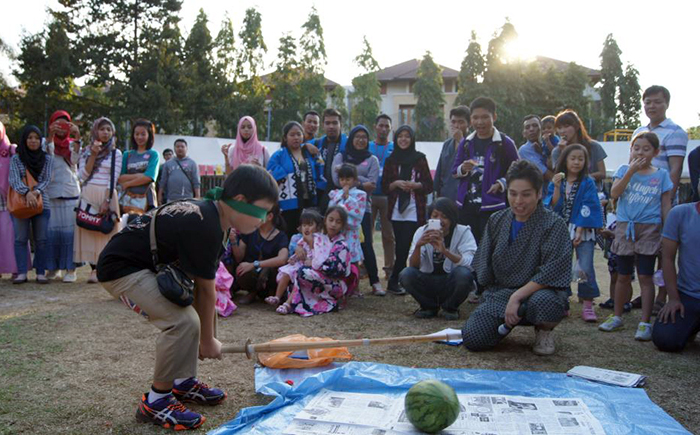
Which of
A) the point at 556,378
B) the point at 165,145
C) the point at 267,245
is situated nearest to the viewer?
the point at 556,378

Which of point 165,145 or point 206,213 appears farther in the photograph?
point 165,145

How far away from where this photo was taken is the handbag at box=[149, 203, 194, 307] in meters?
2.54

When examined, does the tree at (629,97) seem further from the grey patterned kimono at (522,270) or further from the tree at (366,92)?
the grey patterned kimono at (522,270)

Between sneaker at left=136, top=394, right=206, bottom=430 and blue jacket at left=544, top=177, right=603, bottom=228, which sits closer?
sneaker at left=136, top=394, right=206, bottom=430

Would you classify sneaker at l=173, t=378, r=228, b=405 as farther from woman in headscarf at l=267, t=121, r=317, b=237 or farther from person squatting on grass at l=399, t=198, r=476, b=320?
woman in headscarf at l=267, t=121, r=317, b=237

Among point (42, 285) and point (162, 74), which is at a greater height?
point (162, 74)

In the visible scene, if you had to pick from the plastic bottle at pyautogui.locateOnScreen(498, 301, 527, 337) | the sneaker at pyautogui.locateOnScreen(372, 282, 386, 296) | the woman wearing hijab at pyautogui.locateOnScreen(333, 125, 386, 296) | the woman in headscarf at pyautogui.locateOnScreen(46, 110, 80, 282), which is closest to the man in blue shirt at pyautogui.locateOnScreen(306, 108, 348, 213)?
the woman wearing hijab at pyautogui.locateOnScreen(333, 125, 386, 296)

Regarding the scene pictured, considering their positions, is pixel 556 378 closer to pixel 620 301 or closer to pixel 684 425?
pixel 684 425

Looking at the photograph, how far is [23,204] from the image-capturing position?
20.0ft

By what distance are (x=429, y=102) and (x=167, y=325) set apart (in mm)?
30923

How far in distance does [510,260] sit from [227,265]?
2.93 metres

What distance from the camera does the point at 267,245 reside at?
557 cm

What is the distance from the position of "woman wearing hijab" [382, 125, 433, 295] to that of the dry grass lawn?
0.61 m

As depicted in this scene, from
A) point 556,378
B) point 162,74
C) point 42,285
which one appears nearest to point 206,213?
point 556,378
